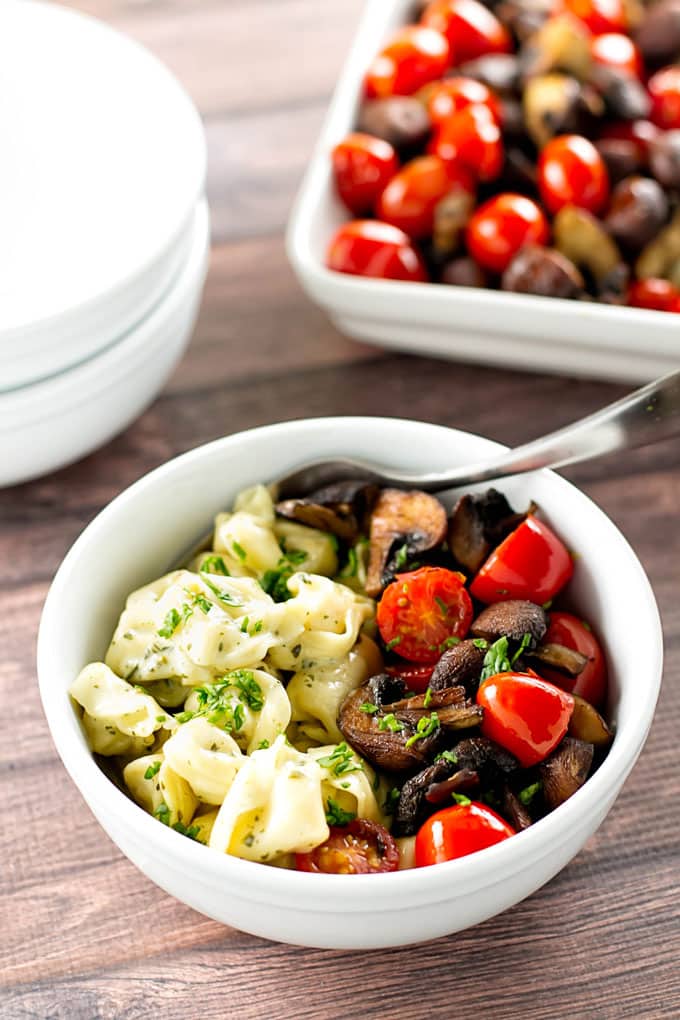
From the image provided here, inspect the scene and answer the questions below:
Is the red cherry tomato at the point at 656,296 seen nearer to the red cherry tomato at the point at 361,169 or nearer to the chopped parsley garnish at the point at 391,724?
the red cherry tomato at the point at 361,169

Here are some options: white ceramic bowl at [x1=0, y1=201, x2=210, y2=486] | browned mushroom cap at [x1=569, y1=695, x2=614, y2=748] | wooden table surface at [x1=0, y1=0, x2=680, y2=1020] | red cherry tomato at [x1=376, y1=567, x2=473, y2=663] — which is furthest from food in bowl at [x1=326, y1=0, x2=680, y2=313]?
browned mushroom cap at [x1=569, y1=695, x2=614, y2=748]

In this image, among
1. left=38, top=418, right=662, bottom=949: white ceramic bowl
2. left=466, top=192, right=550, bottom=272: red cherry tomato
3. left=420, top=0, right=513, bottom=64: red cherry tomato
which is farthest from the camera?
left=420, top=0, right=513, bottom=64: red cherry tomato

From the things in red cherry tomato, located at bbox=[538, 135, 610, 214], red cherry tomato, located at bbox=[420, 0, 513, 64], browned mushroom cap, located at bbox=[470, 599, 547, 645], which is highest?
red cherry tomato, located at bbox=[420, 0, 513, 64]

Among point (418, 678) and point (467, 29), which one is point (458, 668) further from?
point (467, 29)

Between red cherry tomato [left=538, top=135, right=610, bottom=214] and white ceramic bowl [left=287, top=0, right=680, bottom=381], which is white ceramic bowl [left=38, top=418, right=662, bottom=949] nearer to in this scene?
white ceramic bowl [left=287, top=0, right=680, bottom=381]

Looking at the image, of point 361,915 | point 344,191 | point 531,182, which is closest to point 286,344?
point 344,191

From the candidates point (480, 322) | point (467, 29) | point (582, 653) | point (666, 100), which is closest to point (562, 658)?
point (582, 653)

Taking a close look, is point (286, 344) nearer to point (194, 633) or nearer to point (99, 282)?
point (99, 282)

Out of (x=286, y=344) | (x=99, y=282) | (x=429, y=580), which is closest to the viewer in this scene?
(x=429, y=580)

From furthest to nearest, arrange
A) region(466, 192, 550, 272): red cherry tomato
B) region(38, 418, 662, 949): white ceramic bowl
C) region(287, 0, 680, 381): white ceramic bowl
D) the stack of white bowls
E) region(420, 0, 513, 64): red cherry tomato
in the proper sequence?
1. region(420, 0, 513, 64): red cherry tomato
2. region(466, 192, 550, 272): red cherry tomato
3. region(287, 0, 680, 381): white ceramic bowl
4. the stack of white bowls
5. region(38, 418, 662, 949): white ceramic bowl
